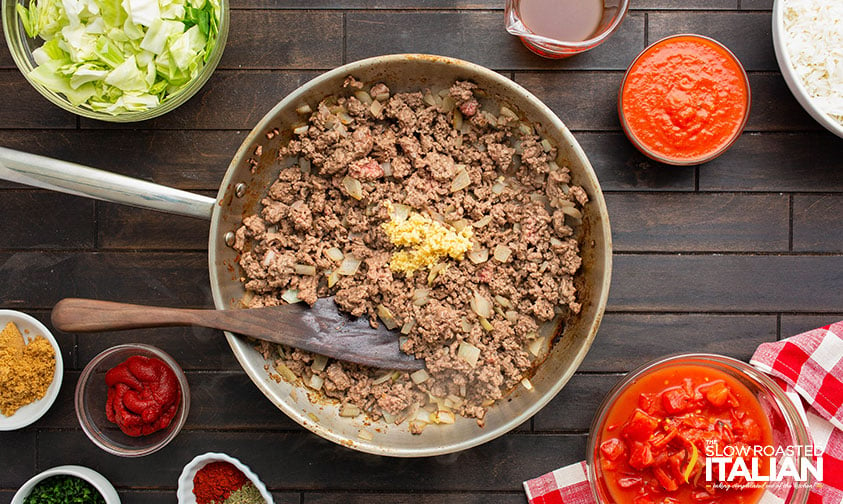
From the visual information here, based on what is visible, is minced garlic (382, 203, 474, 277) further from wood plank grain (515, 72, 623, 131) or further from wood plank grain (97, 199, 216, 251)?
wood plank grain (97, 199, 216, 251)

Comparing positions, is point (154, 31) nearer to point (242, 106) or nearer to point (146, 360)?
point (242, 106)

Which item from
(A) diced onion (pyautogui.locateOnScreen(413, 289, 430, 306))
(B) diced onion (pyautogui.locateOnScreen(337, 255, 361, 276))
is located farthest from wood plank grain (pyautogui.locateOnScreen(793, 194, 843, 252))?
(B) diced onion (pyautogui.locateOnScreen(337, 255, 361, 276))

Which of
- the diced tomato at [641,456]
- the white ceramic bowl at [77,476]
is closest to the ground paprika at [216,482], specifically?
the white ceramic bowl at [77,476]

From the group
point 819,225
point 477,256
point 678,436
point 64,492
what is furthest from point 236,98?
point 819,225

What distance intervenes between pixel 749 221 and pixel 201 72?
6.60 ft

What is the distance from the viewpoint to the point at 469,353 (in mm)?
2004

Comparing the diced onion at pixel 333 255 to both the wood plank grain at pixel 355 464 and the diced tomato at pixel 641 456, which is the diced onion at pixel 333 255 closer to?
the wood plank grain at pixel 355 464

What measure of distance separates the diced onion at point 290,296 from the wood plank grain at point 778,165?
1497 millimetres

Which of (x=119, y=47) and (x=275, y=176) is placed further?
(x=275, y=176)

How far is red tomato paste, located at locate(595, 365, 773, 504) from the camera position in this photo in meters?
1.89

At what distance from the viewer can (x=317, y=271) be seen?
2020 millimetres

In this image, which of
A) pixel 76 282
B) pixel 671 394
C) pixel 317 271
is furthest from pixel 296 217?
pixel 671 394

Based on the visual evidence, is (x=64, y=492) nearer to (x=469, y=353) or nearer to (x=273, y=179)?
(x=273, y=179)

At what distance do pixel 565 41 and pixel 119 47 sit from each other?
4.89 feet
